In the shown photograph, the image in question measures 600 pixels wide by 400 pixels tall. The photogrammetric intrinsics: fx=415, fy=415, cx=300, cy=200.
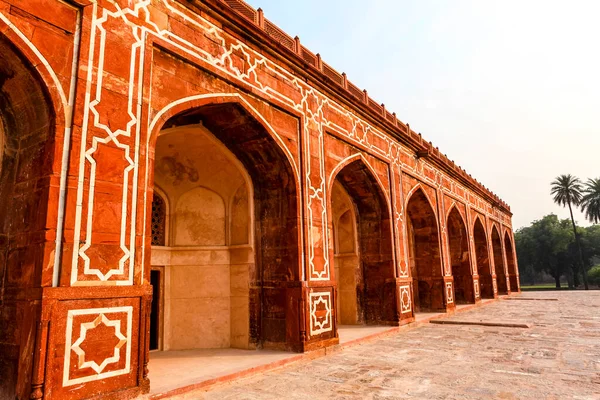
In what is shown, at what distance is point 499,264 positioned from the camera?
2402cm

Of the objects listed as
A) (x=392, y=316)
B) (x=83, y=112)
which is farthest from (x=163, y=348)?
(x=392, y=316)

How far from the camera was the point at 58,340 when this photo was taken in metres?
3.86

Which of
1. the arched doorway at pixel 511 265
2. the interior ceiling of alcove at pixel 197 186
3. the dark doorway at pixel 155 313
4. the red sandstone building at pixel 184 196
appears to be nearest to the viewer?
the red sandstone building at pixel 184 196

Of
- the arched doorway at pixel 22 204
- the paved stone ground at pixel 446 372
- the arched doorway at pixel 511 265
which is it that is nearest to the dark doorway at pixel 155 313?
the paved stone ground at pixel 446 372

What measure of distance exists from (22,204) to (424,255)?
12.4m

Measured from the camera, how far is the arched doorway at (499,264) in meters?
23.5

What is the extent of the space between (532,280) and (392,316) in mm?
53216

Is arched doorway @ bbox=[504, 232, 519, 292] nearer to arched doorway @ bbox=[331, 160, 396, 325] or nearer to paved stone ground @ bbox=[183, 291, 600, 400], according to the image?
arched doorway @ bbox=[331, 160, 396, 325]

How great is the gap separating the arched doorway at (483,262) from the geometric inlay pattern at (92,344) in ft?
61.0

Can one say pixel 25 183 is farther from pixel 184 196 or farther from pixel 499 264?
pixel 499 264

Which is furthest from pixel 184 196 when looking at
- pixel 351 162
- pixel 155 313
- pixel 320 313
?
pixel 351 162

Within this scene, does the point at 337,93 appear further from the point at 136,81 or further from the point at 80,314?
the point at 80,314

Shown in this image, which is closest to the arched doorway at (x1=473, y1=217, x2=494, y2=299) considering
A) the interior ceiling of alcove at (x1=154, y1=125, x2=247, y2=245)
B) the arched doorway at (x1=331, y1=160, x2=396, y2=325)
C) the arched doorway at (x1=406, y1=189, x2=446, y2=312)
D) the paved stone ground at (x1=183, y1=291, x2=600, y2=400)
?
the arched doorway at (x1=406, y1=189, x2=446, y2=312)

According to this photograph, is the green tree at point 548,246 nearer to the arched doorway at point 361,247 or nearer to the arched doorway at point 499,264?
the arched doorway at point 499,264
